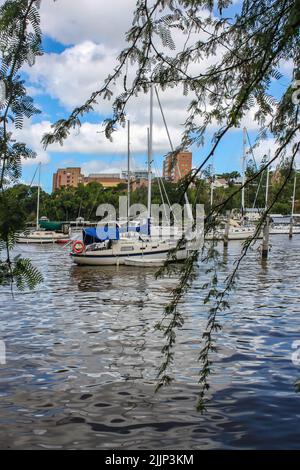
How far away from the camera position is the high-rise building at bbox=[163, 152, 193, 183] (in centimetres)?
428

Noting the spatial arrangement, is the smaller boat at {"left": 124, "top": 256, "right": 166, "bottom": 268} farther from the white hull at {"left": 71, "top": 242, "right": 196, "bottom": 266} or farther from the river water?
the river water

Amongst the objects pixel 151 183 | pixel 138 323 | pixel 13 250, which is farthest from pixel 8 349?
pixel 151 183

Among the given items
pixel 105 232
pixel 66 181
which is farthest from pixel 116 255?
pixel 66 181

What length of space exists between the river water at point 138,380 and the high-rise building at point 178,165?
3.34ft

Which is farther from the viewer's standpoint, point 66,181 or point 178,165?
point 66,181

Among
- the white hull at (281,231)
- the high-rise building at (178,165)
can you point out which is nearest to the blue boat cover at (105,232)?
the high-rise building at (178,165)

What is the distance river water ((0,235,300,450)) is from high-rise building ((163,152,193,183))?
1017mm

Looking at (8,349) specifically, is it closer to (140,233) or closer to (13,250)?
(13,250)

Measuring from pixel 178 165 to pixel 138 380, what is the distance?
17.8 feet

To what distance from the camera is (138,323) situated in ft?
46.6

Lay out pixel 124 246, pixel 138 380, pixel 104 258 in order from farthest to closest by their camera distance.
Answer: pixel 124 246 → pixel 104 258 → pixel 138 380

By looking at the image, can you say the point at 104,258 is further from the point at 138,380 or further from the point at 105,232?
the point at 138,380

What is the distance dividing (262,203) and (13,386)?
5.58 metres

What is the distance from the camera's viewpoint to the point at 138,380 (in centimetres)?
890
